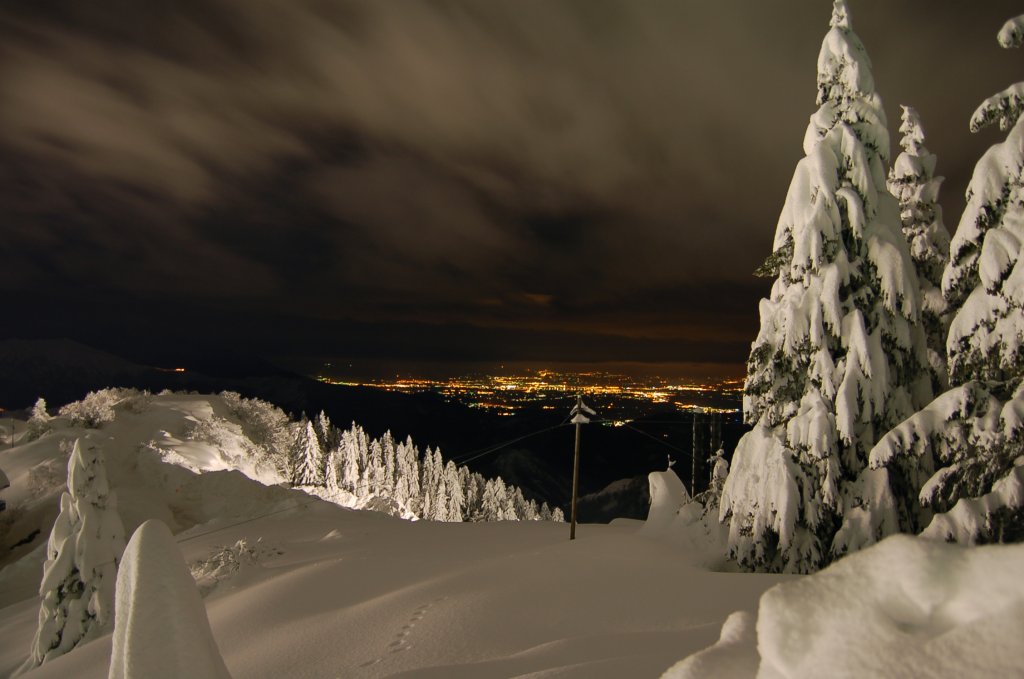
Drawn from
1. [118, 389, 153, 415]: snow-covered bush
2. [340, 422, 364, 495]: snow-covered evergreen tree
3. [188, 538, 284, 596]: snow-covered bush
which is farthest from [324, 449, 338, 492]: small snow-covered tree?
[188, 538, 284, 596]: snow-covered bush

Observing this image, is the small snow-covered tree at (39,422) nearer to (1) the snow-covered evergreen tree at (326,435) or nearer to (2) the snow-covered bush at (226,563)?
(2) the snow-covered bush at (226,563)

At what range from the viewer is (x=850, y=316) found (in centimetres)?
1115

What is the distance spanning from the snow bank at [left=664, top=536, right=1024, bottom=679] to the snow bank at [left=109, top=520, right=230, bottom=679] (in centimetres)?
453

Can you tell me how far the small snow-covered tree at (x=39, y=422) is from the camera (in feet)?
131

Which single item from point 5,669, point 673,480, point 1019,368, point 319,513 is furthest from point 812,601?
point 319,513

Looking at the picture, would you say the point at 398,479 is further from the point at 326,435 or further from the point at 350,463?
the point at 326,435

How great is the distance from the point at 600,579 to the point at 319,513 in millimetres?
21215

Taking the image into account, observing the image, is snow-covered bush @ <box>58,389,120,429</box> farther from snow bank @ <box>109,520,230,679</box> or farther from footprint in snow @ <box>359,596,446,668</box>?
snow bank @ <box>109,520,230,679</box>

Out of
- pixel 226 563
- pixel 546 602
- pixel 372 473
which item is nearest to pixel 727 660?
pixel 546 602

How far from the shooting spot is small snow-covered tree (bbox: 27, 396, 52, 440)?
39969 mm

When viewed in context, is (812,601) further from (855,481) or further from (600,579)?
(855,481)

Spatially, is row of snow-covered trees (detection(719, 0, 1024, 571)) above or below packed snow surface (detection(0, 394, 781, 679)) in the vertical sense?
above

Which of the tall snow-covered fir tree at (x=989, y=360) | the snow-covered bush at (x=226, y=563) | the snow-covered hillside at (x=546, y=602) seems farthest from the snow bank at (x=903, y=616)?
the snow-covered bush at (x=226, y=563)

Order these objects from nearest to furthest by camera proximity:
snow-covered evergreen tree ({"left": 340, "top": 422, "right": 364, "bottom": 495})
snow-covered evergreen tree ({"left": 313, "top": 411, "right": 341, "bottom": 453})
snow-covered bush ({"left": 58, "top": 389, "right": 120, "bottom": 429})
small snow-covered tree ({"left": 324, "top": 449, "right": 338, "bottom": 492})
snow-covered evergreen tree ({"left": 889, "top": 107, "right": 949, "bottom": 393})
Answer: snow-covered evergreen tree ({"left": 889, "top": 107, "right": 949, "bottom": 393}) → snow-covered bush ({"left": 58, "top": 389, "right": 120, "bottom": 429}) → small snow-covered tree ({"left": 324, "top": 449, "right": 338, "bottom": 492}) → snow-covered evergreen tree ({"left": 340, "top": 422, "right": 364, "bottom": 495}) → snow-covered evergreen tree ({"left": 313, "top": 411, "right": 341, "bottom": 453})
